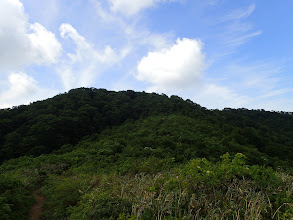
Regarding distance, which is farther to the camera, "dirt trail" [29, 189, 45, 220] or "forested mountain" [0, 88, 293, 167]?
"forested mountain" [0, 88, 293, 167]

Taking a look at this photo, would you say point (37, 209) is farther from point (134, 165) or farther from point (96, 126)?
point (96, 126)

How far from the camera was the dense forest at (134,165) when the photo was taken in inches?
191

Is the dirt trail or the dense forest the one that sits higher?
the dense forest

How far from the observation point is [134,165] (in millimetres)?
13492

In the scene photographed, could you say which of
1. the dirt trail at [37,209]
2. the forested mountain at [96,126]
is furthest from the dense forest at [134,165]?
the dirt trail at [37,209]

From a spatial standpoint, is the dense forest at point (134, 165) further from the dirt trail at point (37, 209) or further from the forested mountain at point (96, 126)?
the dirt trail at point (37, 209)

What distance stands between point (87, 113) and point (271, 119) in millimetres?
61098

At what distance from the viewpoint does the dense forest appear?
15.9ft

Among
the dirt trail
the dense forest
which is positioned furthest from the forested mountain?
the dirt trail

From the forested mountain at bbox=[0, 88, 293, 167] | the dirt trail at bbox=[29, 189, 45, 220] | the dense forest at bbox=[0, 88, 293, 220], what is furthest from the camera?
the forested mountain at bbox=[0, 88, 293, 167]

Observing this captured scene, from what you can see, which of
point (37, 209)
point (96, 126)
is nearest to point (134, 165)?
point (37, 209)

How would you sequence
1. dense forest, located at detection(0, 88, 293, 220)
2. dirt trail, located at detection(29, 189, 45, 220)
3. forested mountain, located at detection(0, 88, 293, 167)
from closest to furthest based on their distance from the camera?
dense forest, located at detection(0, 88, 293, 220) < dirt trail, located at detection(29, 189, 45, 220) < forested mountain, located at detection(0, 88, 293, 167)

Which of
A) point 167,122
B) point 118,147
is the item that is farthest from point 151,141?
point 167,122

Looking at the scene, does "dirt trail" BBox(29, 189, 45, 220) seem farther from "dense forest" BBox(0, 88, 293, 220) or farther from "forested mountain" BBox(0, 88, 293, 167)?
"forested mountain" BBox(0, 88, 293, 167)
